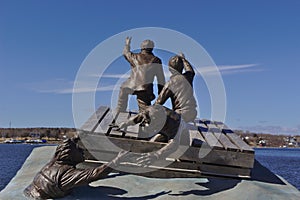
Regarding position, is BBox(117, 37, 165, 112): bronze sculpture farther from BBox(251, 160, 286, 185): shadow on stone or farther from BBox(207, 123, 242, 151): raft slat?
BBox(251, 160, 286, 185): shadow on stone

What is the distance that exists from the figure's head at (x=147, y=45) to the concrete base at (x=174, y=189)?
3.03 metres

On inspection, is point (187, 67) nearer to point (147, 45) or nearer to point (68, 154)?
point (147, 45)

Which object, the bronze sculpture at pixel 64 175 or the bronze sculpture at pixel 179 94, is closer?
the bronze sculpture at pixel 64 175

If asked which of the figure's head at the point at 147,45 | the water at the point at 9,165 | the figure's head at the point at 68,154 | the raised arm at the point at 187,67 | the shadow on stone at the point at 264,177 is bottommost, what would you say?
the water at the point at 9,165

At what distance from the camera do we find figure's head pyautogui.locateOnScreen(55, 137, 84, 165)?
5090 millimetres

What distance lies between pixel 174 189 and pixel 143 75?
113 inches

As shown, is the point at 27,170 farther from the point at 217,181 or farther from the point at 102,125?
the point at 217,181

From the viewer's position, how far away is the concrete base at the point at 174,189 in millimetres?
5043

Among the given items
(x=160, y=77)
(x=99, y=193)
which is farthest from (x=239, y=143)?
(x=99, y=193)

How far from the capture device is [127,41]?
8.00m

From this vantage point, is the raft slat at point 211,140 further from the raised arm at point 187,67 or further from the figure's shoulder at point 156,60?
the figure's shoulder at point 156,60

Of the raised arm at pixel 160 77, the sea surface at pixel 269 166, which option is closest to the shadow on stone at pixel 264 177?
the raised arm at pixel 160 77

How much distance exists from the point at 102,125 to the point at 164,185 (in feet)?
5.81

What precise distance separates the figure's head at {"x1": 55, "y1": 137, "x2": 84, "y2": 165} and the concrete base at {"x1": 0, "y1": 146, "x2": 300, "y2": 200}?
47cm
